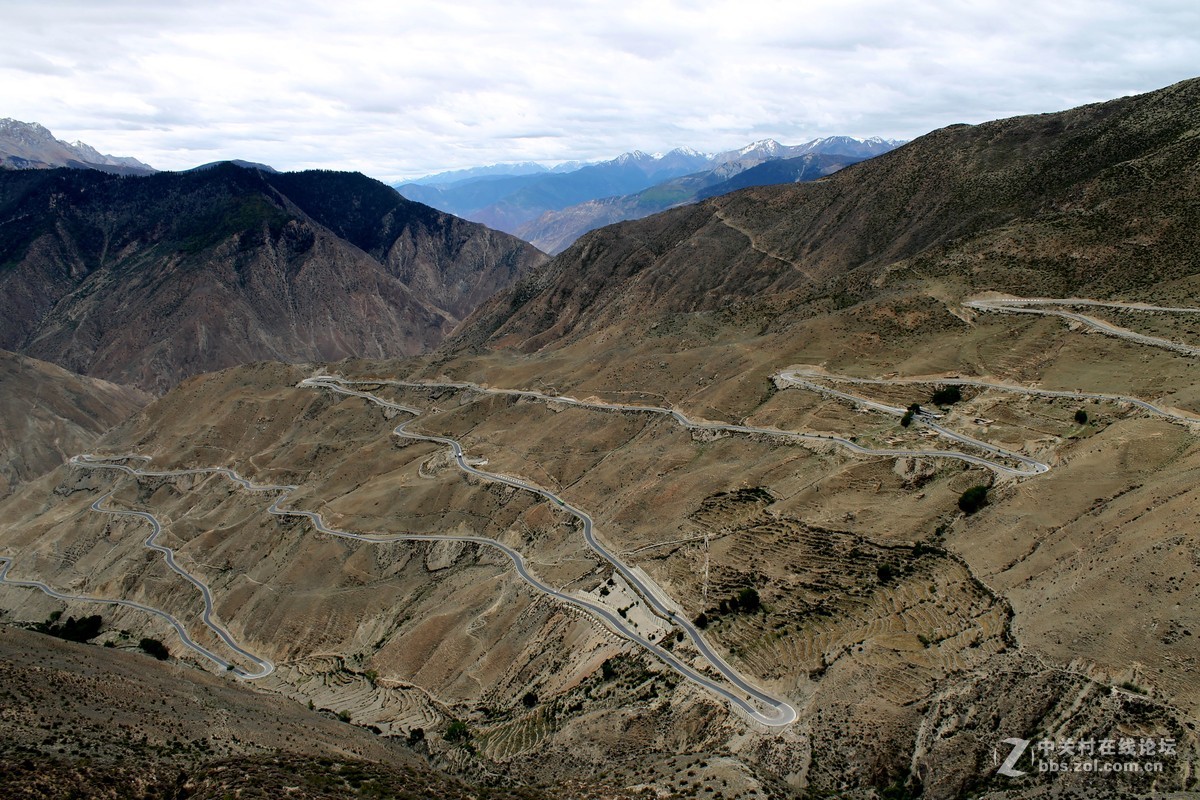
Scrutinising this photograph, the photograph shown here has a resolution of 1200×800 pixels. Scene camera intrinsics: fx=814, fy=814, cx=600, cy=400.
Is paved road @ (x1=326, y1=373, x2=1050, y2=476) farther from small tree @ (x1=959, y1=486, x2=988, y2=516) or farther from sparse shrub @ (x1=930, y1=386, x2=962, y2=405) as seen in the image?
small tree @ (x1=959, y1=486, x2=988, y2=516)

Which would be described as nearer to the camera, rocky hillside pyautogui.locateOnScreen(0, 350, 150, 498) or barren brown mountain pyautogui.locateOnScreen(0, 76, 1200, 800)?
barren brown mountain pyautogui.locateOnScreen(0, 76, 1200, 800)

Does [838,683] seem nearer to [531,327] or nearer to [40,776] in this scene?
[40,776]

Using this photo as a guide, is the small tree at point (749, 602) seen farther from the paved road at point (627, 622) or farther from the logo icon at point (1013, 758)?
the logo icon at point (1013, 758)

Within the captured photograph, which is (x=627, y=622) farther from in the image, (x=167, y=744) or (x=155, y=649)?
(x=155, y=649)

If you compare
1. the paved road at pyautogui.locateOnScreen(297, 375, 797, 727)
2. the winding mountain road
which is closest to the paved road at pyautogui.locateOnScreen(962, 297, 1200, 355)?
the winding mountain road

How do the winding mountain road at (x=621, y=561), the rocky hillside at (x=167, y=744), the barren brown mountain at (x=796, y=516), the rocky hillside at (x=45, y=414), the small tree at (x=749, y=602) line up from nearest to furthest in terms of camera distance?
the rocky hillside at (x=167, y=744) → the barren brown mountain at (x=796, y=516) → the winding mountain road at (x=621, y=561) → the small tree at (x=749, y=602) → the rocky hillside at (x=45, y=414)

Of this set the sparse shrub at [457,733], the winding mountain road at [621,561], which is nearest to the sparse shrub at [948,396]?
the winding mountain road at [621,561]
